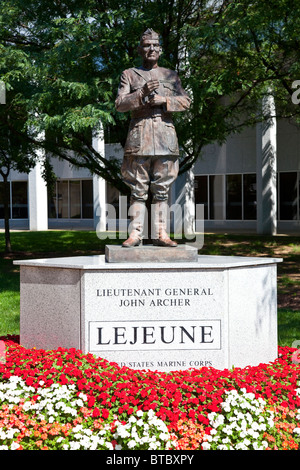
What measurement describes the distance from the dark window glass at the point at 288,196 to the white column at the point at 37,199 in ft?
35.8

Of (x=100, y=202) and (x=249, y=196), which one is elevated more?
(x=249, y=196)

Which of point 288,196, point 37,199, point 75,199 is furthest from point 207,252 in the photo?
point 75,199

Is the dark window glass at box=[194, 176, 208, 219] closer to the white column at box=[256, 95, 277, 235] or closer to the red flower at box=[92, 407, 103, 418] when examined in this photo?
the white column at box=[256, 95, 277, 235]

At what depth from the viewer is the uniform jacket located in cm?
677

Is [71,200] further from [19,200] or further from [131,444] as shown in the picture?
[131,444]

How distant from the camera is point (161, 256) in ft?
21.8

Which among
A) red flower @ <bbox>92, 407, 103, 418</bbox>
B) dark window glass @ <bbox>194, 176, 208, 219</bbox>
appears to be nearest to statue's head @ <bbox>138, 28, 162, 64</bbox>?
red flower @ <bbox>92, 407, 103, 418</bbox>

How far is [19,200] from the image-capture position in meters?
33.1

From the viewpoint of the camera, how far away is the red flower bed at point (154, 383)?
16.5 ft

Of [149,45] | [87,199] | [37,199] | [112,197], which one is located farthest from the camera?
[87,199]

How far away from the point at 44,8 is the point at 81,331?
9362 mm

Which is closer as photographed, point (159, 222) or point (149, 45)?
point (149, 45)

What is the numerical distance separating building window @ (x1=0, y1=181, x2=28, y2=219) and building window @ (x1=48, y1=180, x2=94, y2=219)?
1346 mm

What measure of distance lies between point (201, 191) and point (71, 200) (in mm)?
7803
